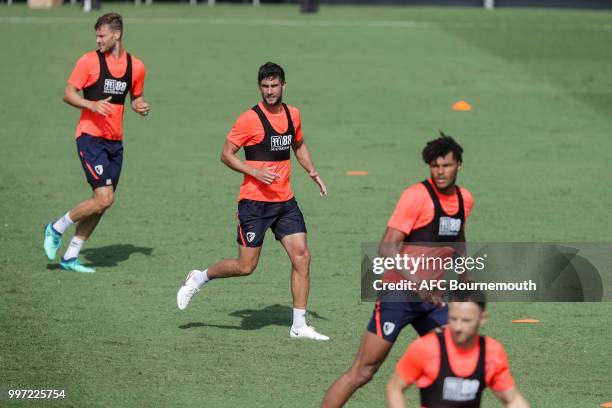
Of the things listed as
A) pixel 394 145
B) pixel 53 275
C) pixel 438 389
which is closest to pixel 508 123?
pixel 394 145

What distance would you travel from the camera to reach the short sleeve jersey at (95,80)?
44.8 ft

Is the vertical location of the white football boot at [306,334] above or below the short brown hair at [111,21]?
below

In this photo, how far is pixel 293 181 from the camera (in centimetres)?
1939

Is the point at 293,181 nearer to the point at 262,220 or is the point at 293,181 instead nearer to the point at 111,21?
the point at 111,21

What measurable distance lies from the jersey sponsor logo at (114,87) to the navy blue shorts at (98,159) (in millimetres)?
553

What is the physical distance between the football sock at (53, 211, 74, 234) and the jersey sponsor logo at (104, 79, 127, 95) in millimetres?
1512

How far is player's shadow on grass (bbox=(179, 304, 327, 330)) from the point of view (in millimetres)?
12188

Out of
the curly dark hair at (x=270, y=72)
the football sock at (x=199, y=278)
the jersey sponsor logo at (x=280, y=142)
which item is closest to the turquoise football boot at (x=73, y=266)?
the football sock at (x=199, y=278)

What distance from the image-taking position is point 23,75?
89.2 feet

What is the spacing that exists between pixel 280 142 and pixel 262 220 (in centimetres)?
77

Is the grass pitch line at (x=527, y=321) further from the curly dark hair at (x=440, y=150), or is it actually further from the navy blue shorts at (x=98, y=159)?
the navy blue shorts at (x=98, y=159)

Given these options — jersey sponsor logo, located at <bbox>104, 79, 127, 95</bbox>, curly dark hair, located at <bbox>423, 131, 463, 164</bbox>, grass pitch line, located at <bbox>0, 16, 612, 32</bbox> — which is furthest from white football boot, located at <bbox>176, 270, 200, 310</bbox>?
grass pitch line, located at <bbox>0, 16, 612, 32</bbox>

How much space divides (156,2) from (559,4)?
42.1 feet

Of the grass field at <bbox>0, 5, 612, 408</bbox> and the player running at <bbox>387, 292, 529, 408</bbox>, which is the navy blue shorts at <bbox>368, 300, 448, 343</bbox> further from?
the grass field at <bbox>0, 5, 612, 408</bbox>
